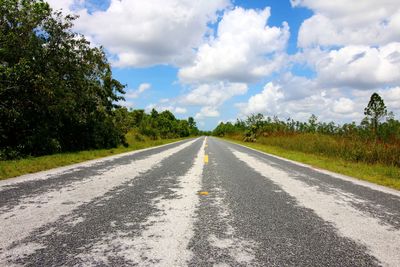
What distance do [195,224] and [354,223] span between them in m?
2.27

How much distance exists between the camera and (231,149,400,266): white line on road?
3023mm

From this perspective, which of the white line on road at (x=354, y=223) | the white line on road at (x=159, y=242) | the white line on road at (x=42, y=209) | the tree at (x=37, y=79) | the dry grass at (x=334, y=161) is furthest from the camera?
the tree at (x=37, y=79)

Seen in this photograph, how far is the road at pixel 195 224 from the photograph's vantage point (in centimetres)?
278

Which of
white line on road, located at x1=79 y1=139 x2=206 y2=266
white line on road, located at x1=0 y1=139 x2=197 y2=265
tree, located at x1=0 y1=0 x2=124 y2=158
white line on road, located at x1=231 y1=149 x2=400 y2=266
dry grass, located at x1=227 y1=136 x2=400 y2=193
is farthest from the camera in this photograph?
tree, located at x1=0 y1=0 x2=124 y2=158

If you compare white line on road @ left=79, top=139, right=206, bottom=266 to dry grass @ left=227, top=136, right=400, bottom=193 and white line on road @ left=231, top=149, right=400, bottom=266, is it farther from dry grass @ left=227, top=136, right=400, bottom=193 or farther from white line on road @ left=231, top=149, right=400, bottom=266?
dry grass @ left=227, top=136, right=400, bottom=193

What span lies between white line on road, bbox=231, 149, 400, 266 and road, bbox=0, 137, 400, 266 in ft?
0.04

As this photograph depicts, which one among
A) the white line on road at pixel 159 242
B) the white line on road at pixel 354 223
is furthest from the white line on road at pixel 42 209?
the white line on road at pixel 354 223

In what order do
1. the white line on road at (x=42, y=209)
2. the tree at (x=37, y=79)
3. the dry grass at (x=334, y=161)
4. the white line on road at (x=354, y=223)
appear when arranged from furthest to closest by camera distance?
1. the tree at (x=37, y=79)
2. the dry grass at (x=334, y=161)
3. the white line on road at (x=42, y=209)
4. the white line on road at (x=354, y=223)

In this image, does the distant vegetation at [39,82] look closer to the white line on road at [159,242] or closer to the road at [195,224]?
the road at [195,224]

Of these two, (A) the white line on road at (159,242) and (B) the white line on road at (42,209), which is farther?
(B) the white line on road at (42,209)

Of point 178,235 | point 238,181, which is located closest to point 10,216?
point 178,235

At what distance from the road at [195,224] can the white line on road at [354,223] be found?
13 millimetres

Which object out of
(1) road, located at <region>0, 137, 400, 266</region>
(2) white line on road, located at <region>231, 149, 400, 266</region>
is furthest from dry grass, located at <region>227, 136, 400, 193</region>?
(2) white line on road, located at <region>231, 149, 400, 266</region>

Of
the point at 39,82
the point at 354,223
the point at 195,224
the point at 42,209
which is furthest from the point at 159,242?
the point at 39,82
